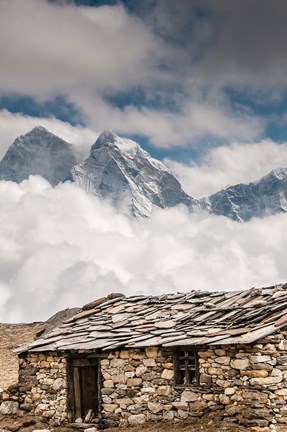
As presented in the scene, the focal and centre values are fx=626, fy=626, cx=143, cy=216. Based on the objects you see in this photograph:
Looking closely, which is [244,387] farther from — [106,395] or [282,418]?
[106,395]

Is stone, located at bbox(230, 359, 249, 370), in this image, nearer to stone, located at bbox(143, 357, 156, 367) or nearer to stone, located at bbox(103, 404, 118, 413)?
stone, located at bbox(143, 357, 156, 367)

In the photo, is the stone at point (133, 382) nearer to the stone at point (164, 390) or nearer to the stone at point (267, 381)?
the stone at point (164, 390)

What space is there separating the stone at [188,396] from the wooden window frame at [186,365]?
20cm

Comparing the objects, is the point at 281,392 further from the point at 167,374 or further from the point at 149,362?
the point at 149,362

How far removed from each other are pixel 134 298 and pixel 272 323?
24.4ft

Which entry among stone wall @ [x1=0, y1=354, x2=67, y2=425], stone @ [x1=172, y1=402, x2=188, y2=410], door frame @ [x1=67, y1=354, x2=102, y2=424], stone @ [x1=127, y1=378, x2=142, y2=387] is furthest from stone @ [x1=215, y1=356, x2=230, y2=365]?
stone wall @ [x1=0, y1=354, x2=67, y2=425]

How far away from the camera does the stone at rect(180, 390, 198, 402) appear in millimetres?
16609

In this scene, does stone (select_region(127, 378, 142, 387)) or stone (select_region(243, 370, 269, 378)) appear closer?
stone (select_region(243, 370, 269, 378))

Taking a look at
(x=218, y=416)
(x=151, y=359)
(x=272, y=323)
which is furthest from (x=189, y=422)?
(x=272, y=323)

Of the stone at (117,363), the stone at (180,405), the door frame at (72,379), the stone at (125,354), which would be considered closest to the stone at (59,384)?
the door frame at (72,379)

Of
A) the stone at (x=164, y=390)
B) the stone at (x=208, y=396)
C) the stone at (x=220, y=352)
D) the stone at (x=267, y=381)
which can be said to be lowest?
the stone at (x=208, y=396)

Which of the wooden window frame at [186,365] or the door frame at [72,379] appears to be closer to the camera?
the wooden window frame at [186,365]

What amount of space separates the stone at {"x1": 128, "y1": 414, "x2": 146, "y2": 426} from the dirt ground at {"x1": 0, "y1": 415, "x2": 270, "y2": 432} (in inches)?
8.6

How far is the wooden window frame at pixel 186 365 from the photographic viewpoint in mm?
16783
